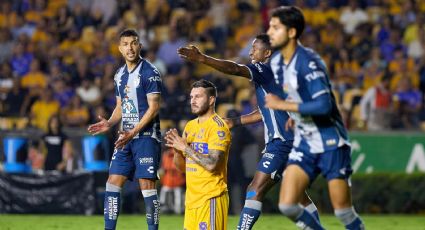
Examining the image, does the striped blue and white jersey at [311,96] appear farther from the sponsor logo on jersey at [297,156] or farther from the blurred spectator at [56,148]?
the blurred spectator at [56,148]

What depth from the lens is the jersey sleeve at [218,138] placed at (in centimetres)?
1041

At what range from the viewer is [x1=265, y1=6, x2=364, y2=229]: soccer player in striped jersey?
9227 millimetres

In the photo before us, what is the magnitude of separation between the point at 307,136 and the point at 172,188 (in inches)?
392

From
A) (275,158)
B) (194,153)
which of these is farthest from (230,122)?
(194,153)

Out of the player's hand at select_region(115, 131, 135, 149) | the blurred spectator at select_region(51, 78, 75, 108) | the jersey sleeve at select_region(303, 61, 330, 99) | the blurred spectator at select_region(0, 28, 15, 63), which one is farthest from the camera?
the blurred spectator at select_region(0, 28, 15, 63)

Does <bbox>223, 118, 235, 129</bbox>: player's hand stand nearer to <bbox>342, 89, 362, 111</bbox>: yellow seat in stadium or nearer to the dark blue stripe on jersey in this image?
the dark blue stripe on jersey

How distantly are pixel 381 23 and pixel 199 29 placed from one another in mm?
4211

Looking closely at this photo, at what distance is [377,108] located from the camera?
20.6 metres

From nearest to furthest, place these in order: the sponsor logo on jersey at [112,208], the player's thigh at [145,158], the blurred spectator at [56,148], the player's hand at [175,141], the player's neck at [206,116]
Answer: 1. the player's hand at [175,141]
2. the player's neck at [206,116]
3. the sponsor logo on jersey at [112,208]
4. the player's thigh at [145,158]
5. the blurred spectator at [56,148]

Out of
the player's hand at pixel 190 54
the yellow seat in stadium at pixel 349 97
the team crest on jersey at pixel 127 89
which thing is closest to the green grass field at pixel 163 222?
the yellow seat in stadium at pixel 349 97

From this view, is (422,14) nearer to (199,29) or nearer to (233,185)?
(199,29)

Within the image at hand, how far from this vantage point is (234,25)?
24.8 meters

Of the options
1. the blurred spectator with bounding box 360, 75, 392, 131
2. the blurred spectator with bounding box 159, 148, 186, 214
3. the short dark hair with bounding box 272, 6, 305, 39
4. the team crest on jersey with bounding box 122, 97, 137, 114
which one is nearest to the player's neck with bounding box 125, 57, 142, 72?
the team crest on jersey with bounding box 122, 97, 137, 114

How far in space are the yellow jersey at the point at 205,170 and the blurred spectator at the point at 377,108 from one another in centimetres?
1025
